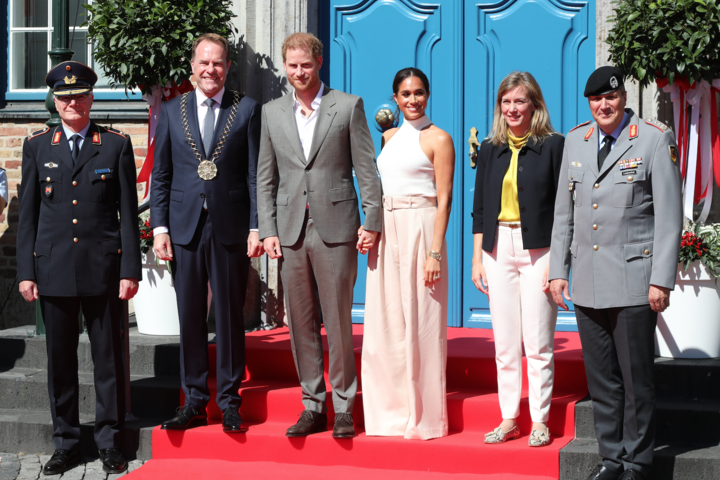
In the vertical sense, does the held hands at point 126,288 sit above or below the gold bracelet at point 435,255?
below

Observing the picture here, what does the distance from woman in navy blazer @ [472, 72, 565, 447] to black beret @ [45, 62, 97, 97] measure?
212 centimetres

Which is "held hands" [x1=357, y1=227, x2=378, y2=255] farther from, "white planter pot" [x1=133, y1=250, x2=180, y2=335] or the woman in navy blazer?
"white planter pot" [x1=133, y1=250, x2=180, y2=335]

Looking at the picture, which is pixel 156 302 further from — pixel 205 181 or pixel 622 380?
pixel 622 380

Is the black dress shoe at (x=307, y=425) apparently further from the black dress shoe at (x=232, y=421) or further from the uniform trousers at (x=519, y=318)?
the uniform trousers at (x=519, y=318)


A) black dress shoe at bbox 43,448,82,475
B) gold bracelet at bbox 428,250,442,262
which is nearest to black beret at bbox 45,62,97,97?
black dress shoe at bbox 43,448,82,475

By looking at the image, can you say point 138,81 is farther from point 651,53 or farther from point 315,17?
point 651,53

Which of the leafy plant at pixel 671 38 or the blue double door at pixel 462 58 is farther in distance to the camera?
the blue double door at pixel 462 58

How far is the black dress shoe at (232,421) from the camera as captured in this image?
169 inches

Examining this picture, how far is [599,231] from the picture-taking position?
147 inches

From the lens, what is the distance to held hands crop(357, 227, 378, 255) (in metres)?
4.15

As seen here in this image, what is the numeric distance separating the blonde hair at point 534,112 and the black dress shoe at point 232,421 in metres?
1.90

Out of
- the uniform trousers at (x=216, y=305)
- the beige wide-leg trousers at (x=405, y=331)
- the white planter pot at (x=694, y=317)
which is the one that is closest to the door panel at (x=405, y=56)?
the white planter pot at (x=694, y=317)

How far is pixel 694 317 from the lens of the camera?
15.2ft

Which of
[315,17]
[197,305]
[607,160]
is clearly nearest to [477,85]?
[315,17]
